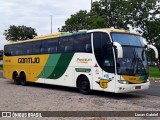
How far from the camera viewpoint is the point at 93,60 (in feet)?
55.8

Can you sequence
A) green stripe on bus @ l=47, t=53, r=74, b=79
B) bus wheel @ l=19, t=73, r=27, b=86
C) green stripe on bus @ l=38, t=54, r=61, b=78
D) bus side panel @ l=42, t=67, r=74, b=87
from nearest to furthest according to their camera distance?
1. bus side panel @ l=42, t=67, r=74, b=87
2. green stripe on bus @ l=47, t=53, r=74, b=79
3. green stripe on bus @ l=38, t=54, r=61, b=78
4. bus wheel @ l=19, t=73, r=27, b=86

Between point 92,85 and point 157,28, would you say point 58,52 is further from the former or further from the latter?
point 157,28

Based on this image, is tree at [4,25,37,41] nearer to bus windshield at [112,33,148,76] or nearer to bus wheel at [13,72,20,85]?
bus wheel at [13,72,20,85]

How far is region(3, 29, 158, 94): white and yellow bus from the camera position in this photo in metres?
15.8

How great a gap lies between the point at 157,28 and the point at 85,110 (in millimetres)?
34659

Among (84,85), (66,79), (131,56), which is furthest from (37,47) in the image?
(131,56)

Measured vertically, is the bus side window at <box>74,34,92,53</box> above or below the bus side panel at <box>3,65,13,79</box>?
above

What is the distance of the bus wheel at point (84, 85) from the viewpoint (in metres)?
17.4

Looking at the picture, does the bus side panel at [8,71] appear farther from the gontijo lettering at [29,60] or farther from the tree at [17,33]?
the tree at [17,33]

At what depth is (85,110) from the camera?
40.4 feet

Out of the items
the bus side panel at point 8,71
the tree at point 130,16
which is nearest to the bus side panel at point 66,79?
the bus side panel at point 8,71

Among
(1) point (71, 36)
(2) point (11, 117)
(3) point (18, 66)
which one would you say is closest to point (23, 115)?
(2) point (11, 117)

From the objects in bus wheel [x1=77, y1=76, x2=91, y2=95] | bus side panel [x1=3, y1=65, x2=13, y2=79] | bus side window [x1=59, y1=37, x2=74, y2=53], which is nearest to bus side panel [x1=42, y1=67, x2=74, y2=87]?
bus wheel [x1=77, y1=76, x2=91, y2=95]

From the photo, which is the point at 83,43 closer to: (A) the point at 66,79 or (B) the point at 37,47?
(A) the point at 66,79
